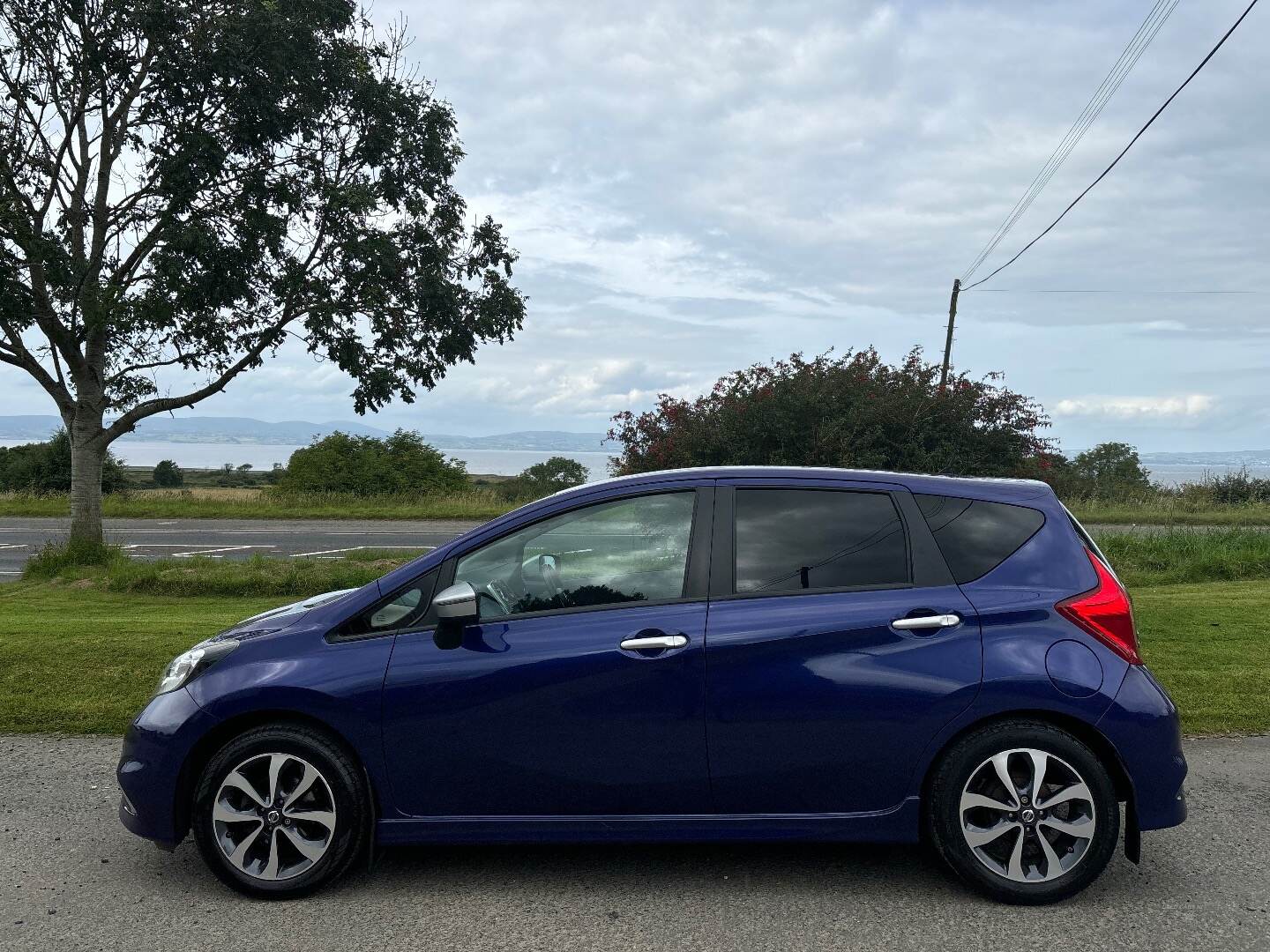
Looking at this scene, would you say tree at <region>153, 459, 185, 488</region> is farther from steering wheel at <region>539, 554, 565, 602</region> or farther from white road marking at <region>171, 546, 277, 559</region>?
steering wheel at <region>539, 554, 565, 602</region>

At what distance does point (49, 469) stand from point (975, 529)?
37.7 meters

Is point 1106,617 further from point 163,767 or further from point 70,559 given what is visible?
point 70,559

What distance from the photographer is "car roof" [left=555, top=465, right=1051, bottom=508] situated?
13.9ft

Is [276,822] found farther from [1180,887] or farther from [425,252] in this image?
[425,252]

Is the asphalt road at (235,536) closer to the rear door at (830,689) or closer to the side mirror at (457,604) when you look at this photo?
the side mirror at (457,604)

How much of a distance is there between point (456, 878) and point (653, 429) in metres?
14.2

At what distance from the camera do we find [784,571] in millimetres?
4047

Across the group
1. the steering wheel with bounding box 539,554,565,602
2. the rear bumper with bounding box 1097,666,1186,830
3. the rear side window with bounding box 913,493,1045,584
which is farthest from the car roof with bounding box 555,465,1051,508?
the rear bumper with bounding box 1097,666,1186,830

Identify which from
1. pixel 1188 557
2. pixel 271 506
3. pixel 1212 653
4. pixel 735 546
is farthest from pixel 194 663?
pixel 271 506

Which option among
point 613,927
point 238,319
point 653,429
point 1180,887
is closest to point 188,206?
point 238,319

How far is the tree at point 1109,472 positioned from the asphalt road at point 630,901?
23489 millimetres

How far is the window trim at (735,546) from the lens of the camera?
400 cm

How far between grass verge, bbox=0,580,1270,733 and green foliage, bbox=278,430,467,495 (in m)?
23.5

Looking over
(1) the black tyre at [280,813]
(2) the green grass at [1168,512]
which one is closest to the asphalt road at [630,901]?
(1) the black tyre at [280,813]
